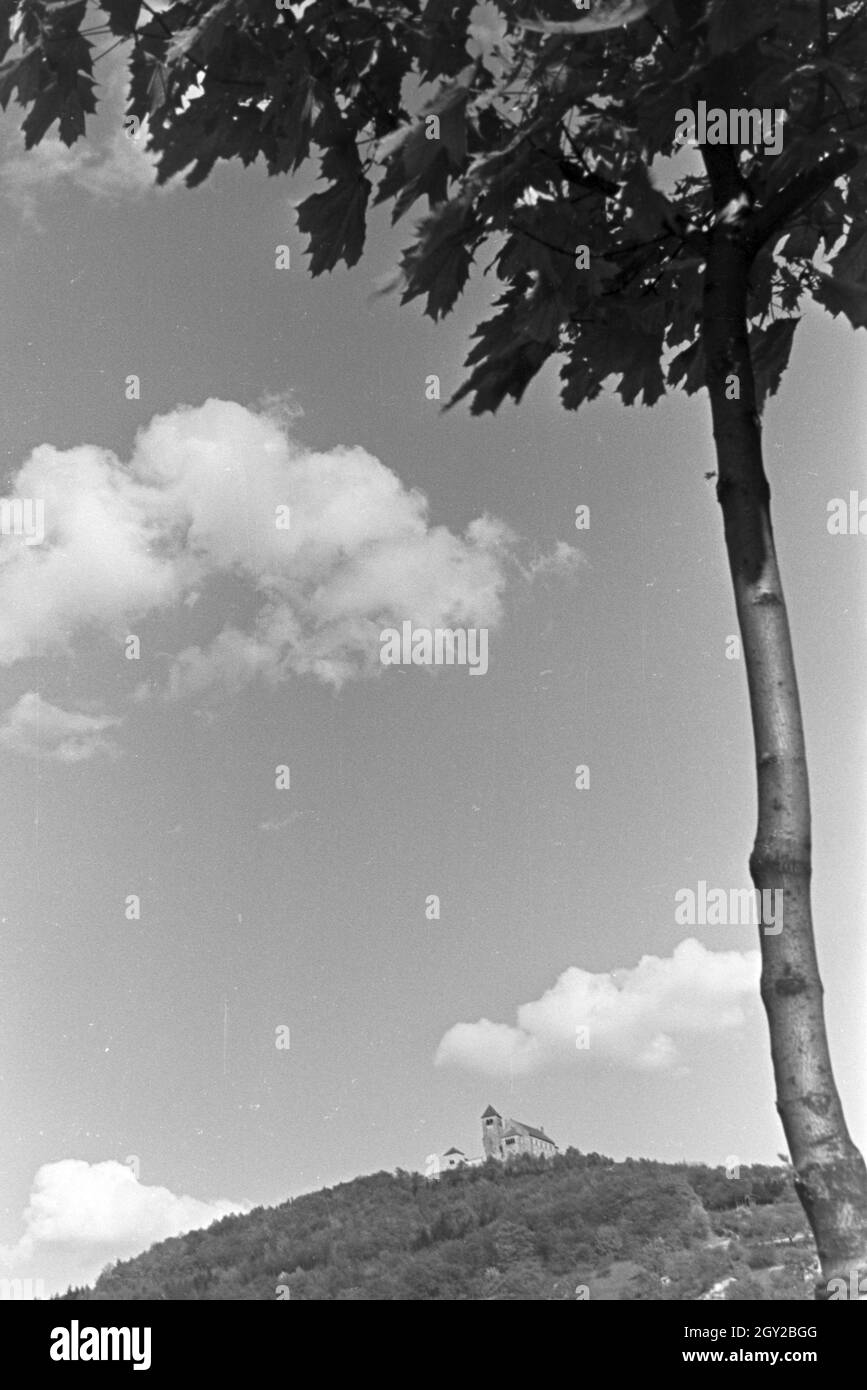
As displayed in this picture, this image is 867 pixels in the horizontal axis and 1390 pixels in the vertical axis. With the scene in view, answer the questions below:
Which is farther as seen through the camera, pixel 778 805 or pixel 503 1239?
pixel 503 1239

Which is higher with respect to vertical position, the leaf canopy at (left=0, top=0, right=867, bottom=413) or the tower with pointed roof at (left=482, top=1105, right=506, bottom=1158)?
the leaf canopy at (left=0, top=0, right=867, bottom=413)

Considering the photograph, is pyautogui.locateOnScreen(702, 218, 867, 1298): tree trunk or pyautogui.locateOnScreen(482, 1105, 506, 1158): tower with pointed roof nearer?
pyautogui.locateOnScreen(702, 218, 867, 1298): tree trunk

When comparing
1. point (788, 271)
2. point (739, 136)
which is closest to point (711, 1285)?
point (788, 271)

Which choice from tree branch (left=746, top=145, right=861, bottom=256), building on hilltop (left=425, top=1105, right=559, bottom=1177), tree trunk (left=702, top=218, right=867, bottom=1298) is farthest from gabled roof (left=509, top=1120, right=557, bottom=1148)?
tree branch (left=746, top=145, right=861, bottom=256)

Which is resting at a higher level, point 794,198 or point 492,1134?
point 794,198

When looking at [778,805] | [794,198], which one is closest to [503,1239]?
Answer: [778,805]

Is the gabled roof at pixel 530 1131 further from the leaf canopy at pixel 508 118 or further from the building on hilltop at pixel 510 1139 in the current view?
the leaf canopy at pixel 508 118

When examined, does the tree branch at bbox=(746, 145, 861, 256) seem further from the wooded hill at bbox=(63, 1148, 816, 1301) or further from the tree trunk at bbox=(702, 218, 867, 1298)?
the wooded hill at bbox=(63, 1148, 816, 1301)

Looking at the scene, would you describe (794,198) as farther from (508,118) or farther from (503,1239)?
(503,1239)
